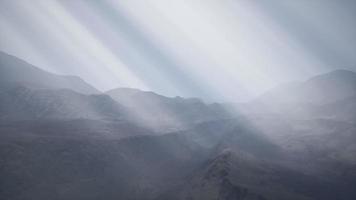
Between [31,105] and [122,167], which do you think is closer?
[122,167]

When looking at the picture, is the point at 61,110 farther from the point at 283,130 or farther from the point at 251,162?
the point at 283,130

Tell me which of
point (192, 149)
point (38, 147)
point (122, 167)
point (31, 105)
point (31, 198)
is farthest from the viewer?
point (31, 105)

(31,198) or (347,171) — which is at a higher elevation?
(347,171)

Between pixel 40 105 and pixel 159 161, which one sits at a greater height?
pixel 40 105

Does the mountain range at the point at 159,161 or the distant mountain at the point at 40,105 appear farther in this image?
the distant mountain at the point at 40,105

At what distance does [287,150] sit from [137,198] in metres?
95.3

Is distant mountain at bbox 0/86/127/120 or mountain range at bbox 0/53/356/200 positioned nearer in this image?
mountain range at bbox 0/53/356/200

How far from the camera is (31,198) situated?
7244 cm

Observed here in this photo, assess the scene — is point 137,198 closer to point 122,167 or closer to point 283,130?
point 122,167

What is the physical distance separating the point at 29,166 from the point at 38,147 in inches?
520

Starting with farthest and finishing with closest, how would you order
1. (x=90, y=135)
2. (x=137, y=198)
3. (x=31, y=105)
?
(x=31, y=105), (x=90, y=135), (x=137, y=198)

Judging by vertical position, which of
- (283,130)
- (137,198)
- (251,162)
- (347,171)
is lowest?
(137,198)

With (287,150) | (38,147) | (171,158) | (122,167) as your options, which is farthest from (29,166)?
(287,150)

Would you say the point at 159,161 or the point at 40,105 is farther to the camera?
the point at 40,105
